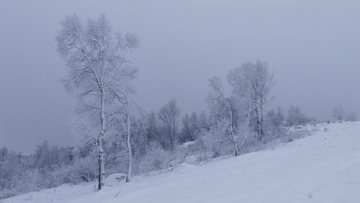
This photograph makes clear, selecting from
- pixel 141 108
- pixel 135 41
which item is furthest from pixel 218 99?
pixel 135 41

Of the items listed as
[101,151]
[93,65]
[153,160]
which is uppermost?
[93,65]

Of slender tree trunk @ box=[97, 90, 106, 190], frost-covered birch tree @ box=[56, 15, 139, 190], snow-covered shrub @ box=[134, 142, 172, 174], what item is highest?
frost-covered birch tree @ box=[56, 15, 139, 190]

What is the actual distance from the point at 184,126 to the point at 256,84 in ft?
102

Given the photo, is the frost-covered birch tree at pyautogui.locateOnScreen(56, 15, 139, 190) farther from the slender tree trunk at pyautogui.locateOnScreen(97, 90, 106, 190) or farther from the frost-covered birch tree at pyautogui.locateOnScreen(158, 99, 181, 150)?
the frost-covered birch tree at pyautogui.locateOnScreen(158, 99, 181, 150)

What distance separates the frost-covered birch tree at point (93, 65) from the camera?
984 cm

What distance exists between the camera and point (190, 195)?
15.1 ft

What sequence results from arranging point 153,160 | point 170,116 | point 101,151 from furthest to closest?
point 170,116
point 153,160
point 101,151

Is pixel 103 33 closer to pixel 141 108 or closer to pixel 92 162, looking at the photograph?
pixel 141 108

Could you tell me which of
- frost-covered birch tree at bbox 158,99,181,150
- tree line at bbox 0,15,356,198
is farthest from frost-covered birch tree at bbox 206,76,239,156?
frost-covered birch tree at bbox 158,99,181,150

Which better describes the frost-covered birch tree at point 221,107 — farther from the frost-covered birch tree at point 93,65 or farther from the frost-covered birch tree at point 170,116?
the frost-covered birch tree at point 170,116

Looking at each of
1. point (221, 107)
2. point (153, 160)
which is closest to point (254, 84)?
point (221, 107)

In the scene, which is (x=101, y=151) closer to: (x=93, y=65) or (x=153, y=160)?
(x=93, y=65)

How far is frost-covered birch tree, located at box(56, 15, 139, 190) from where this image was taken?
32.3 ft

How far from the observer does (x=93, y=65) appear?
10359mm
